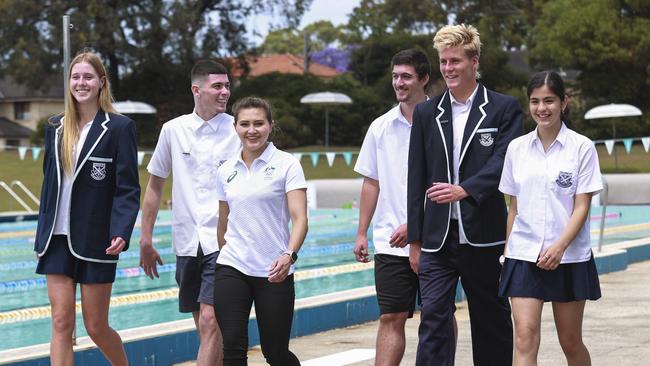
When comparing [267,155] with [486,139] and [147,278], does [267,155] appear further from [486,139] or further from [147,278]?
[147,278]

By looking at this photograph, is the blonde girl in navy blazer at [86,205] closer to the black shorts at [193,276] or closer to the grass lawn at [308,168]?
the black shorts at [193,276]

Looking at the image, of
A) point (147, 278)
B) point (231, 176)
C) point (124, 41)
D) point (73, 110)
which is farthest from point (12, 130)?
point (231, 176)

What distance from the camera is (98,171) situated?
5926 millimetres

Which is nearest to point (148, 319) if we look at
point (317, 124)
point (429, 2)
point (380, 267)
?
point (380, 267)

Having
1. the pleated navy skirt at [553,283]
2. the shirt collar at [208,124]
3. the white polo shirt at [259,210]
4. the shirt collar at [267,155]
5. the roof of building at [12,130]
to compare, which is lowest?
the roof of building at [12,130]

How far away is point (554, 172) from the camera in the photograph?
215 inches

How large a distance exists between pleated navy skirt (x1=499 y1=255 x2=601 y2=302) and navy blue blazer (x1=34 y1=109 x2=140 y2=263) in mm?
1924

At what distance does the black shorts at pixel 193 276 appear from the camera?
20.9 feet

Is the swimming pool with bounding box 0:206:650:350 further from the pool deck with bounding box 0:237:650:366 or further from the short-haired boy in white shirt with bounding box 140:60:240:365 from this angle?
the short-haired boy in white shirt with bounding box 140:60:240:365

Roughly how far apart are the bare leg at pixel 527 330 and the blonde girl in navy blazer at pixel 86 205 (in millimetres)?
1972

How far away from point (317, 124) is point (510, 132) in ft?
135

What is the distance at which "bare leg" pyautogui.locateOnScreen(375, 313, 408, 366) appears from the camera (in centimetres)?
622

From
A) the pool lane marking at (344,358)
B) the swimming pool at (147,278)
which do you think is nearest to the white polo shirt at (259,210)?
the pool lane marking at (344,358)

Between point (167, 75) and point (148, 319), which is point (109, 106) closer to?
point (148, 319)
